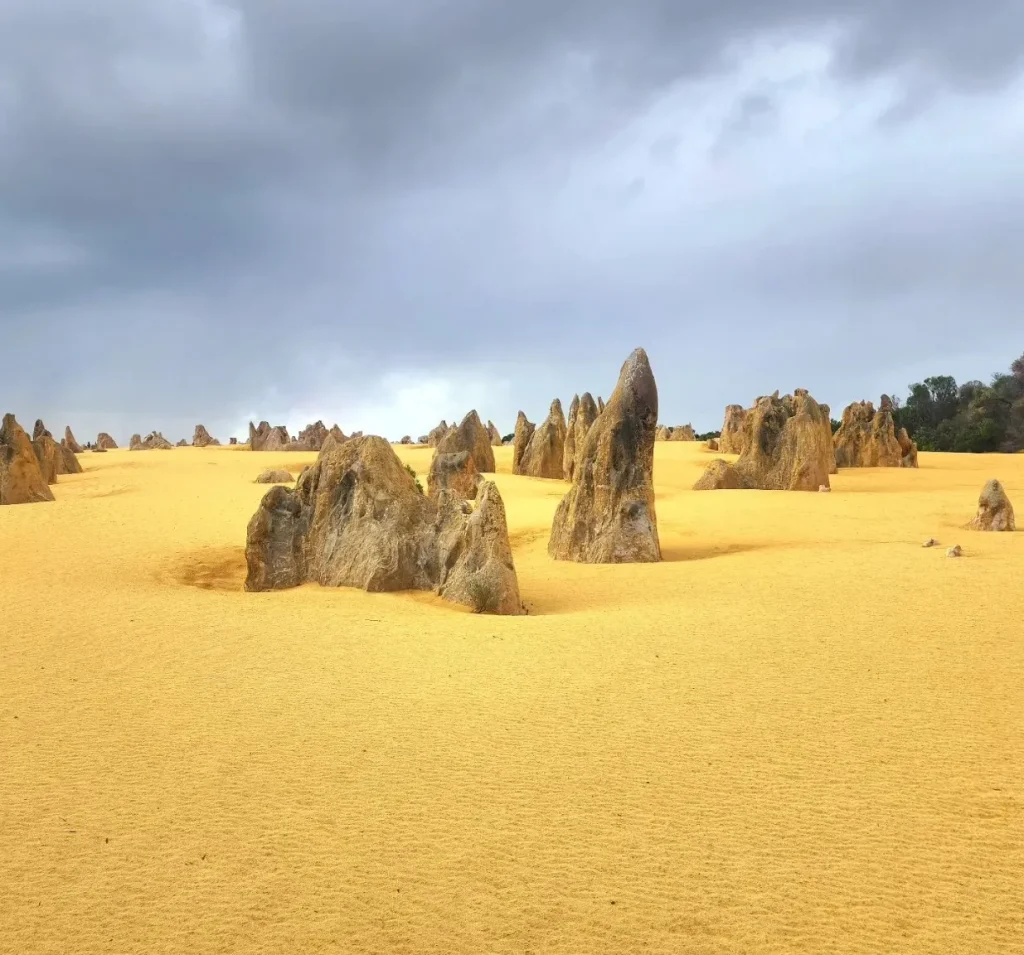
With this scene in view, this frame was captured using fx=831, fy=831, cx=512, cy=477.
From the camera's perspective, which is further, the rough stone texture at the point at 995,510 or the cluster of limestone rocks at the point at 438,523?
the rough stone texture at the point at 995,510

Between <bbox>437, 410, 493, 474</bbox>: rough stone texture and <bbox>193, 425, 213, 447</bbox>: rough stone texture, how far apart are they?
115ft

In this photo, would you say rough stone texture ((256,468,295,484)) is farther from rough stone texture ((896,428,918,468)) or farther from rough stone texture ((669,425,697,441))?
rough stone texture ((669,425,697,441))

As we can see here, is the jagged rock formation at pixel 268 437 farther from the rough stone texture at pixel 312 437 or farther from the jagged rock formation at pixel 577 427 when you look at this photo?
the jagged rock formation at pixel 577 427

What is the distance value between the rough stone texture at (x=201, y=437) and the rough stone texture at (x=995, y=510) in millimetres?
53332

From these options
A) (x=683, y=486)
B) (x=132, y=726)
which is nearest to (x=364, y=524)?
(x=132, y=726)

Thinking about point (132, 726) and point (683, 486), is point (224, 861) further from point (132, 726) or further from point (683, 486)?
point (683, 486)

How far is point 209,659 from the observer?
282 inches

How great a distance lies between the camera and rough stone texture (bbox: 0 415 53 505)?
20672 mm

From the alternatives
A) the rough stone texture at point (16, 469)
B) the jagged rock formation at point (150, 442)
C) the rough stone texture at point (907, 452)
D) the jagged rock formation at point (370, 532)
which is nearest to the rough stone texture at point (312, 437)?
the jagged rock formation at point (150, 442)

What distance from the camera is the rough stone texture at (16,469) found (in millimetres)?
20672

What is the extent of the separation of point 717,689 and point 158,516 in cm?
1605

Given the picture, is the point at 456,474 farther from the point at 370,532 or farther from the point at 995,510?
the point at 995,510

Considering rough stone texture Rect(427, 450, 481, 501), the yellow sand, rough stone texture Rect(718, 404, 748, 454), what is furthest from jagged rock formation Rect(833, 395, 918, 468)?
the yellow sand

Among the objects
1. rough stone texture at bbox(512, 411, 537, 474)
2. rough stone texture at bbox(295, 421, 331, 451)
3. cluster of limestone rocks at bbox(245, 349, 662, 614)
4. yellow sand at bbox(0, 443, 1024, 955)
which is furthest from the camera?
rough stone texture at bbox(295, 421, 331, 451)
